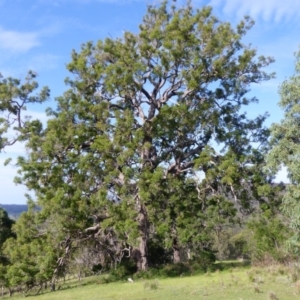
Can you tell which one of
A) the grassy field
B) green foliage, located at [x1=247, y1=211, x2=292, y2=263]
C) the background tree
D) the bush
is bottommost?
the grassy field

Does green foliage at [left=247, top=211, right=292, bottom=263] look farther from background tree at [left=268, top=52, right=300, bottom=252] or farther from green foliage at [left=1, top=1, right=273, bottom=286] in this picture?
background tree at [left=268, top=52, right=300, bottom=252]

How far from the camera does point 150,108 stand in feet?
82.7

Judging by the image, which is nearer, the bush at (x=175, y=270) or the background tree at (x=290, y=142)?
the background tree at (x=290, y=142)

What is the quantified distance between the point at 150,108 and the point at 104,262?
33.1 feet

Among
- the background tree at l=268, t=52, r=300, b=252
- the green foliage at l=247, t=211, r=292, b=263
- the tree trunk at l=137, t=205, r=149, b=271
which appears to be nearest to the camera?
the background tree at l=268, t=52, r=300, b=252

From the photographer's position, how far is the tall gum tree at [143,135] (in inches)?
885

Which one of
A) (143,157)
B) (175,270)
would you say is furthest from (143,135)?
(175,270)

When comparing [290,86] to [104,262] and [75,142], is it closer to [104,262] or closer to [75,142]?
[75,142]

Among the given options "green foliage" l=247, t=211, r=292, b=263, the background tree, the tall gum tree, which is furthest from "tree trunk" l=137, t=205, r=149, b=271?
the background tree

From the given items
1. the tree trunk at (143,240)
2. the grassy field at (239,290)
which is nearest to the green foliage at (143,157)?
the tree trunk at (143,240)

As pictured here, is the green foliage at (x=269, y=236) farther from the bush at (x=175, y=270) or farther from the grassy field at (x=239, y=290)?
the bush at (x=175, y=270)

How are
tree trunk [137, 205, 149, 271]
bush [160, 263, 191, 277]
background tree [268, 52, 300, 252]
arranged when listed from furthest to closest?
tree trunk [137, 205, 149, 271] → bush [160, 263, 191, 277] → background tree [268, 52, 300, 252]

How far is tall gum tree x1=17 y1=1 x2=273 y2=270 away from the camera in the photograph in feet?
73.8

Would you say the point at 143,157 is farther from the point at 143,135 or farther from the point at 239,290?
the point at 239,290
